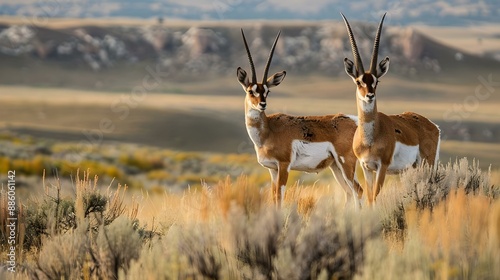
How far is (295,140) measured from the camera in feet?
41.8

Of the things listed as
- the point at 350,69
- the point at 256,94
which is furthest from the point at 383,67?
the point at 256,94

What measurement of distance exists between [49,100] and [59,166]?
84.9 metres

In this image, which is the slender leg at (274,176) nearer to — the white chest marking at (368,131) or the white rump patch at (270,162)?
the white rump patch at (270,162)

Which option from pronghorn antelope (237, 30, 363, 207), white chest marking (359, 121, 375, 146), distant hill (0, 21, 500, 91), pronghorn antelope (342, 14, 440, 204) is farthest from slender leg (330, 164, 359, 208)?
distant hill (0, 21, 500, 91)

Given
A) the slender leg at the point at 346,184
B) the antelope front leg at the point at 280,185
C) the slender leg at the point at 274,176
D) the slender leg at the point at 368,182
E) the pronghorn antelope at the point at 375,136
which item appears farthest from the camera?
the slender leg at the point at 346,184

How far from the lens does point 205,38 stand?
480 ft

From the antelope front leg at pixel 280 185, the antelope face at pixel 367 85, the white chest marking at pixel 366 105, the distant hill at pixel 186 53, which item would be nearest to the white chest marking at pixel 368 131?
the white chest marking at pixel 366 105

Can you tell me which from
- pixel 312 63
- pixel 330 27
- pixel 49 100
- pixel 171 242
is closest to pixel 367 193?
pixel 171 242

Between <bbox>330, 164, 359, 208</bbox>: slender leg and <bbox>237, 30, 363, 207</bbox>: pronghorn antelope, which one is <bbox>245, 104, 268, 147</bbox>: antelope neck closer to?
<bbox>237, 30, 363, 207</bbox>: pronghorn antelope

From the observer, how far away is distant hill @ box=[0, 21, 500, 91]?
455ft

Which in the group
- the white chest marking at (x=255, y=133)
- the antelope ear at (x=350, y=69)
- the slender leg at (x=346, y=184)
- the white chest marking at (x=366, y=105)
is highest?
the antelope ear at (x=350, y=69)

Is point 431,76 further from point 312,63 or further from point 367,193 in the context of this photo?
point 367,193

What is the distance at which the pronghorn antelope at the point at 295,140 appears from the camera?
12633 mm

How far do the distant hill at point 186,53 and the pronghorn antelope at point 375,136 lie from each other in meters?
120
